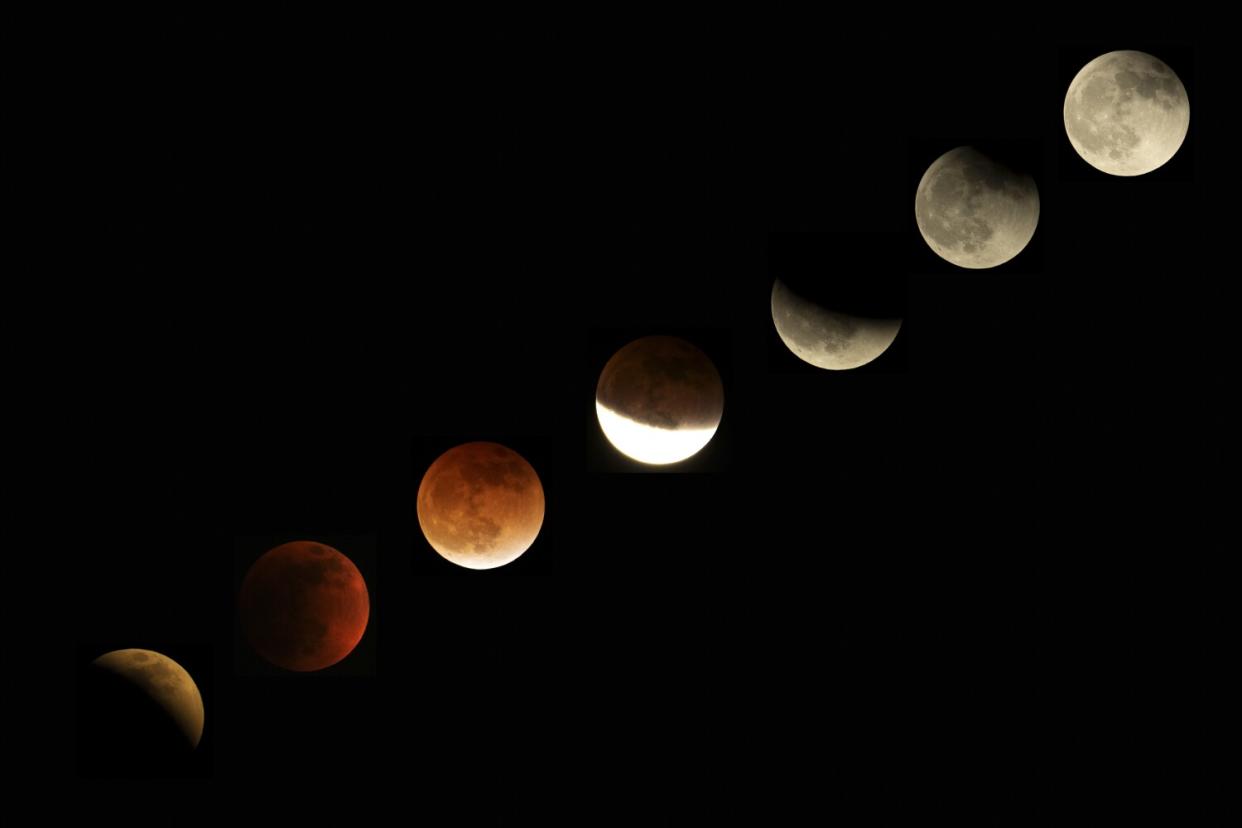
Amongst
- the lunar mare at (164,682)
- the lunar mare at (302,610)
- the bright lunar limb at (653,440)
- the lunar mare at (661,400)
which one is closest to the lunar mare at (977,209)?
the lunar mare at (661,400)

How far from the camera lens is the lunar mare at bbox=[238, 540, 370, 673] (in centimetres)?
869

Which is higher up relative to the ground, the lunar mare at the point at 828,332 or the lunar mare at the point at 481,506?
the lunar mare at the point at 828,332

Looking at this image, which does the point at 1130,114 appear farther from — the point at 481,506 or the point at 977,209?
the point at 481,506

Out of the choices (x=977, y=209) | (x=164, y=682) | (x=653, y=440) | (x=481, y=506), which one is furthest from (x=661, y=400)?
(x=164, y=682)

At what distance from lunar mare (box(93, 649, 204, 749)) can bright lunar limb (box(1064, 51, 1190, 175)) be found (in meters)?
8.58

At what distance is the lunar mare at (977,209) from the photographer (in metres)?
8.45

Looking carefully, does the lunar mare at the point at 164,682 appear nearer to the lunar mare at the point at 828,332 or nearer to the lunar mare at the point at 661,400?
the lunar mare at the point at 661,400

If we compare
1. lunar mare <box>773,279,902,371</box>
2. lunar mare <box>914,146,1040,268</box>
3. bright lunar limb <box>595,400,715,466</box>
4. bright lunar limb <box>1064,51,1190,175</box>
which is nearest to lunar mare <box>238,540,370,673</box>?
bright lunar limb <box>595,400,715,466</box>

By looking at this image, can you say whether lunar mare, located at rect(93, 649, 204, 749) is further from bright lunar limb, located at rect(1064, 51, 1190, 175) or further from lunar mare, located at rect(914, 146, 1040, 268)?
bright lunar limb, located at rect(1064, 51, 1190, 175)

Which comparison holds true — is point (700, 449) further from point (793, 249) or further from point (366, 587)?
point (366, 587)

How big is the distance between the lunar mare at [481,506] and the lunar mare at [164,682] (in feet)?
7.67

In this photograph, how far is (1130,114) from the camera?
8664 millimetres

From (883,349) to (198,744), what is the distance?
21.1 feet

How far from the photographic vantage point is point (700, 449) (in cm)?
876
